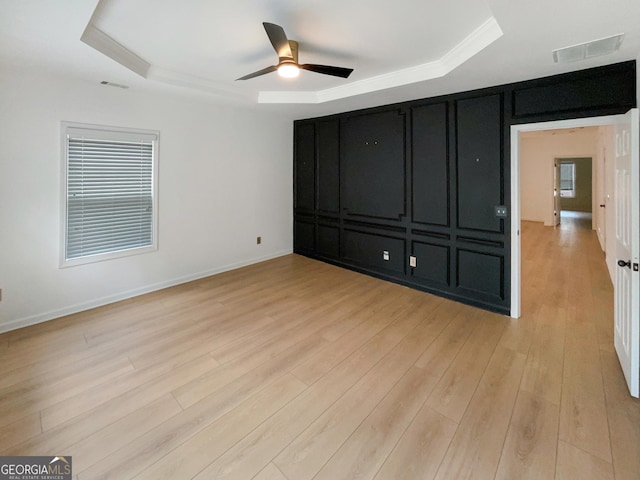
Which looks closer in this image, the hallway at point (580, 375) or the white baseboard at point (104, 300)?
the hallway at point (580, 375)

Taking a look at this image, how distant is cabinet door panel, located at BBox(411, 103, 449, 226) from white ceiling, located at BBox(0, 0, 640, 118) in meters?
0.34

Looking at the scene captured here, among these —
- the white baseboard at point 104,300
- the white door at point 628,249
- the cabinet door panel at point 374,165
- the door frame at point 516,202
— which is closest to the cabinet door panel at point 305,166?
the cabinet door panel at point 374,165

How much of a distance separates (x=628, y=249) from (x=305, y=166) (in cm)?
441

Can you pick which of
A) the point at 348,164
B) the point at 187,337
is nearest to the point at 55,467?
the point at 187,337

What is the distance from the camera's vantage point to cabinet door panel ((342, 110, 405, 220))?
424cm

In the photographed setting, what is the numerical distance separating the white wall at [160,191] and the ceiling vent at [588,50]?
3.75 meters

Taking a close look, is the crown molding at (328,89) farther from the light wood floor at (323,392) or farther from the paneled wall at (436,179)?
the light wood floor at (323,392)

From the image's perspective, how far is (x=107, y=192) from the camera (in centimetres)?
360

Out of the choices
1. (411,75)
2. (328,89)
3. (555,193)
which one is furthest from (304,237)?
(555,193)

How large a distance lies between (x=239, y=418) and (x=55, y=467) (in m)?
0.91

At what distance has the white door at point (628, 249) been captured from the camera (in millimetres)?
2016

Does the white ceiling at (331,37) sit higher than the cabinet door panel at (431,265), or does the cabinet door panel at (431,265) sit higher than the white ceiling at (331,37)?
the white ceiling at (331,37)

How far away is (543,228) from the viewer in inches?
338

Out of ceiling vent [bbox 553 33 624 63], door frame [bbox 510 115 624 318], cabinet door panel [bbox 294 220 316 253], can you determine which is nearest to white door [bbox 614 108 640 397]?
ceiling vent [bbox 553 33 624 63]
